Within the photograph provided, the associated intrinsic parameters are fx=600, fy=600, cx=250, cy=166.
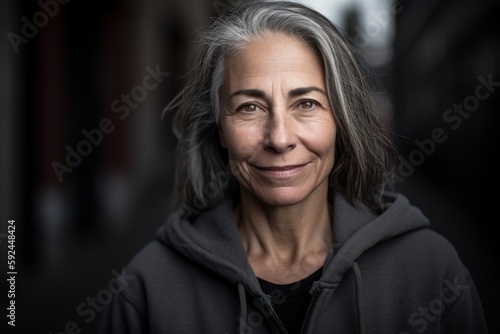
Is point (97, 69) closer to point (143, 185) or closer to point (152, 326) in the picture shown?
point (143, 185)

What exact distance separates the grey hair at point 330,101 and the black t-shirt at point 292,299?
0.42 m

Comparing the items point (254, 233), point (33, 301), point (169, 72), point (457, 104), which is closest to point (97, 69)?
point (33, 301)

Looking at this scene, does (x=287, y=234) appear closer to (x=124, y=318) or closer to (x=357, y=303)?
(x=357, y=303)

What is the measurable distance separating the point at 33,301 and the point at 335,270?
4236mm

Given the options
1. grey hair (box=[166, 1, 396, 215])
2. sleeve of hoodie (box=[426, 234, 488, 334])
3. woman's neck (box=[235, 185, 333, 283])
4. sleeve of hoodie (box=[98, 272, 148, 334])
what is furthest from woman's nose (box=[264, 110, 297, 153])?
sleeve of hoodie (box=[98, 272, 148, 334])

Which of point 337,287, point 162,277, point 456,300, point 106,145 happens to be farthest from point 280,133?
point 106,145

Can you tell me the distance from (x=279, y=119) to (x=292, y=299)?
2.07 ft

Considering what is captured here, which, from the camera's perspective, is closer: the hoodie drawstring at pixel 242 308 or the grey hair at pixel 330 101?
the hoodie drawstring at pixel 242 308

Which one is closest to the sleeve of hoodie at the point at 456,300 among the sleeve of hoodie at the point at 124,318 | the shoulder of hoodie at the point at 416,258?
the shoulder of hoodie at the point at 416,258

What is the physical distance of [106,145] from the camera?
1079cm

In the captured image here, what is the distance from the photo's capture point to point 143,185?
563 inches

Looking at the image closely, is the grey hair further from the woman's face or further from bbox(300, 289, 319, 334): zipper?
bbox(300, 289, 319, 334): zipper

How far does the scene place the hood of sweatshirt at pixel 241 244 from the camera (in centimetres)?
205

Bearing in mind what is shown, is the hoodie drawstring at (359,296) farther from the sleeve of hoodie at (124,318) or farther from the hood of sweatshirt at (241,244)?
the sleeve of hoodie at (124,318)
